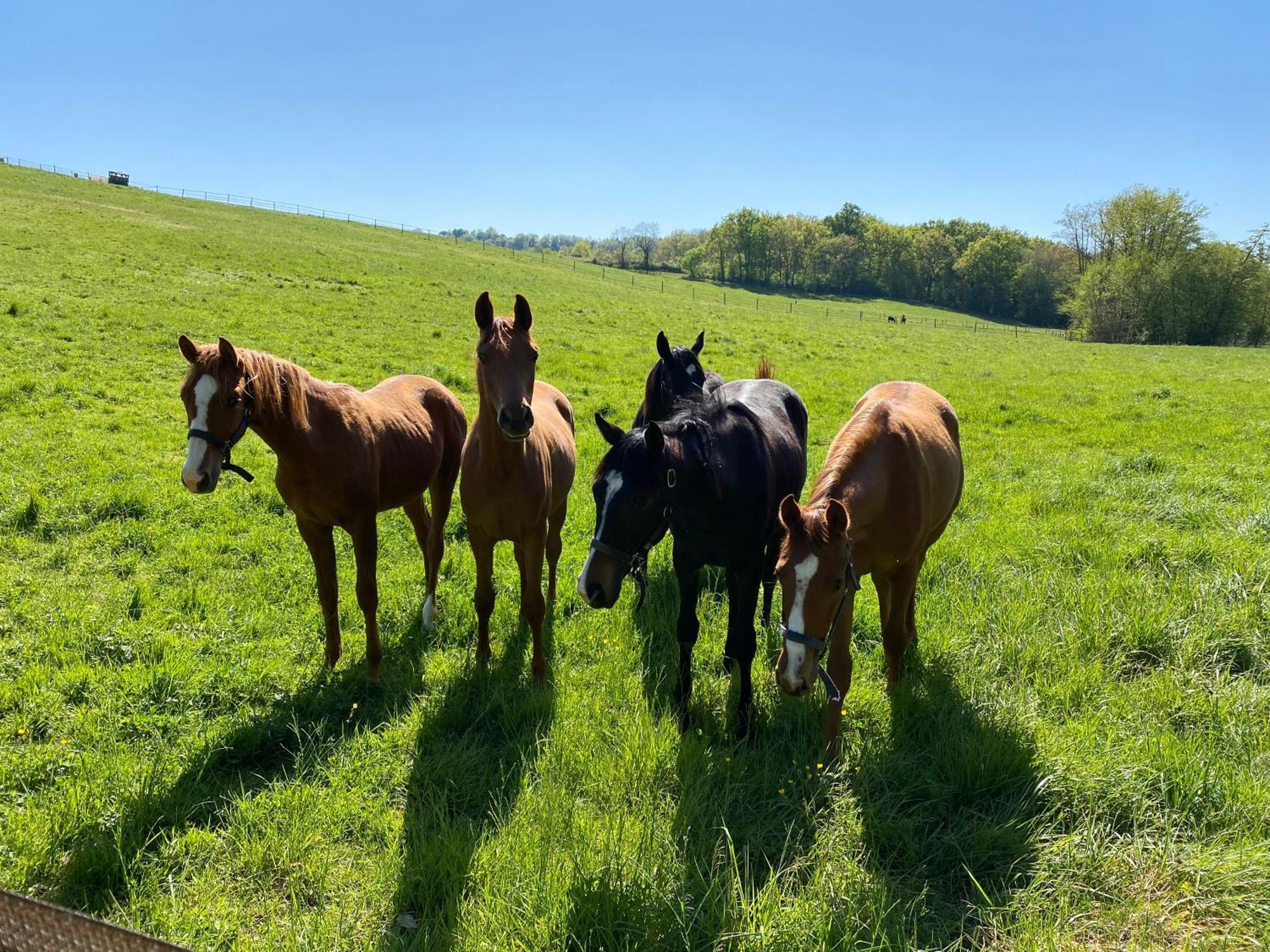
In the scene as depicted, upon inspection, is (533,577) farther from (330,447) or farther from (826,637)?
(826,637)

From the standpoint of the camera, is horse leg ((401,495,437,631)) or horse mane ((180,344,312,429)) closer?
horse mane ((180,344,312,429))

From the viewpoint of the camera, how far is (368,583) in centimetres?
439

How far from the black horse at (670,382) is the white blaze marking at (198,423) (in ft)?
8.92

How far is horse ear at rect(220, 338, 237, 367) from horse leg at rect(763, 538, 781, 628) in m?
3.42

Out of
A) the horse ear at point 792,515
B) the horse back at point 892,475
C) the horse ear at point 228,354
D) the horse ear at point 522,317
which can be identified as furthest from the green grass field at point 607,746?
the horse ear at point 522,317

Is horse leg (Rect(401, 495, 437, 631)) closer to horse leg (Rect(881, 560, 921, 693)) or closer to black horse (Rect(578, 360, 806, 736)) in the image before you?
black horse (Rect(578, 360, 806, 736))

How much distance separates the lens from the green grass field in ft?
8.41

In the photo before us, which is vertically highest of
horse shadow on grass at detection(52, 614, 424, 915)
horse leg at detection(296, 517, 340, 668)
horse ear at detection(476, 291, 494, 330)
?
horse ear at detection(476, 291, 494, 330)

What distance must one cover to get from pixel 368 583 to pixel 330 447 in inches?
39.4

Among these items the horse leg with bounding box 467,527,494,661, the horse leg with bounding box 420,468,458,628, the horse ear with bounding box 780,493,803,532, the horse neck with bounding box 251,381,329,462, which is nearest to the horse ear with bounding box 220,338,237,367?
the horse neck with bounding box 251,381,329,462

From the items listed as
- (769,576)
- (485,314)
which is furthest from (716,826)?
(485,314)

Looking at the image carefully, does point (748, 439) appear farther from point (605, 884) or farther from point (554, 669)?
point (605, 884)

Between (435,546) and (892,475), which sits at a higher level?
(892,475)

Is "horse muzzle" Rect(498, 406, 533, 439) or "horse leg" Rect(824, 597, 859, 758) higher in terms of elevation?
"horse muzzle" Rect(498, 406, 533, 439)
